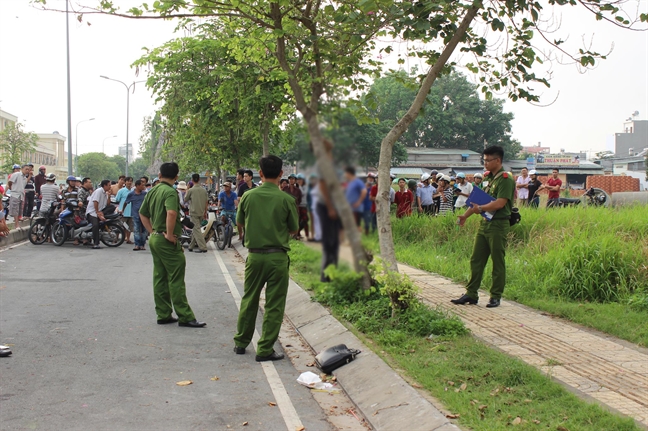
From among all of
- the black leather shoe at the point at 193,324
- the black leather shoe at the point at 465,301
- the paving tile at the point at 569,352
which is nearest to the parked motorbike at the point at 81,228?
the black leather shoe at the point at 193,324

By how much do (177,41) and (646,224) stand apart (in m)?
12.6

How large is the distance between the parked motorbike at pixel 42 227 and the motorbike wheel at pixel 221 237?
3845 mm

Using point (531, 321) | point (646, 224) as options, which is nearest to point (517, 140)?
point (646, 224)

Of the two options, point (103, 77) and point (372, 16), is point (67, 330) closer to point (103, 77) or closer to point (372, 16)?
point (372, 16)

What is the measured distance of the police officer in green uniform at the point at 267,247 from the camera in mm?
4762

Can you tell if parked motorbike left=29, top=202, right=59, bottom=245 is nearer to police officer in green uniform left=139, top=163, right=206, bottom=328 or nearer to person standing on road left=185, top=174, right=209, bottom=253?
person standing on road left=185, top=174, right=209, bottom=253

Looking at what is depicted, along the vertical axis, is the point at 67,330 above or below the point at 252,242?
below

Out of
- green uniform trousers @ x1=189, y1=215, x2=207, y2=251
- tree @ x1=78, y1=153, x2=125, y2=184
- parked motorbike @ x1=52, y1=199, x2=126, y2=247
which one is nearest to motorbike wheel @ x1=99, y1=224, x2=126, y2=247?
parked motorbike @ x1=52, y1=199, x2=126, y2=247

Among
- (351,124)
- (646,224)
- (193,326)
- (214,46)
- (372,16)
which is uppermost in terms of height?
(214,46)

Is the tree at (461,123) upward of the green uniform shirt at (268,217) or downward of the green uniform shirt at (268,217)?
upward

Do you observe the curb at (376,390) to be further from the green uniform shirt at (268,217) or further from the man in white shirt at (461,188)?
the man in white shirt at (461,188)

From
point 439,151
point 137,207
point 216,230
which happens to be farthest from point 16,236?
point 439,151

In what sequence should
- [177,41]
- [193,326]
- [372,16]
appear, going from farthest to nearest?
1. [177,41]
2. [193,326]
3. [372,16]

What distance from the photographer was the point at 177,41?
1794 centimetres
